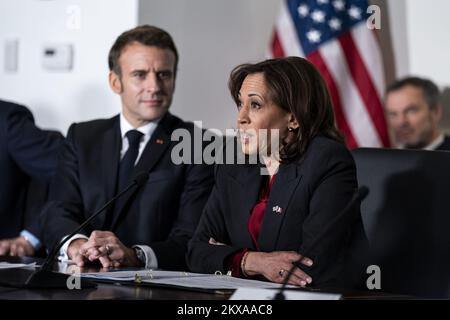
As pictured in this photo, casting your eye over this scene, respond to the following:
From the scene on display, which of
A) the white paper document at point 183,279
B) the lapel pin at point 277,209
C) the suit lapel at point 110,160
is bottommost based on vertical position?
the white paper document at point 183,279

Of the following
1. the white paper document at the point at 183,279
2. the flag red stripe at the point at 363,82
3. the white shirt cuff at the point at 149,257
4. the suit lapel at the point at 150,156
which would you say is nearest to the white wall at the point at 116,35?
the flag red stripe at the point at 363,82

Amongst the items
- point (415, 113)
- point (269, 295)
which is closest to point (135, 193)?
point (269, 295)

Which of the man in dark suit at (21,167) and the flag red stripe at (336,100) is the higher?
the flag red stripe at (336,100)

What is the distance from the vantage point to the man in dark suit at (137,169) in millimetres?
3143

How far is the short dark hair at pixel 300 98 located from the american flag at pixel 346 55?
1.90 m

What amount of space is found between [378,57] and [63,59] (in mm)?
1651

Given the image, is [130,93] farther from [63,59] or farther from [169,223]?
[63,59]

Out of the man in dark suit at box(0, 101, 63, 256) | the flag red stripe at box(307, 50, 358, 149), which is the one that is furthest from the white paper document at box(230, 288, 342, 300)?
the flag red stripe at box(307, 50, 358, 149)

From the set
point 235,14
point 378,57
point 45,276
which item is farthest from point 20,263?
point 378,57

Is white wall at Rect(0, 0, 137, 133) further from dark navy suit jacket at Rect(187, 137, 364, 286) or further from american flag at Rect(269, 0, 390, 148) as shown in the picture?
dark navy suit jacket at Rect(187, 137, 364, 286)

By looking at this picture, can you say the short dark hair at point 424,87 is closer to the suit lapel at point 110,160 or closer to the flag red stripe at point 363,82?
the flag red stripe at point 363,82

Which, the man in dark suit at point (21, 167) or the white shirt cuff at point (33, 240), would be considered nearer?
the white shirt cuff at point (33, 240)

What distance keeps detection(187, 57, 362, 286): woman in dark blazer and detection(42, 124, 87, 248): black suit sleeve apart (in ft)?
2.07

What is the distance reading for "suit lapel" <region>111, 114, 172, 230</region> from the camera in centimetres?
314
